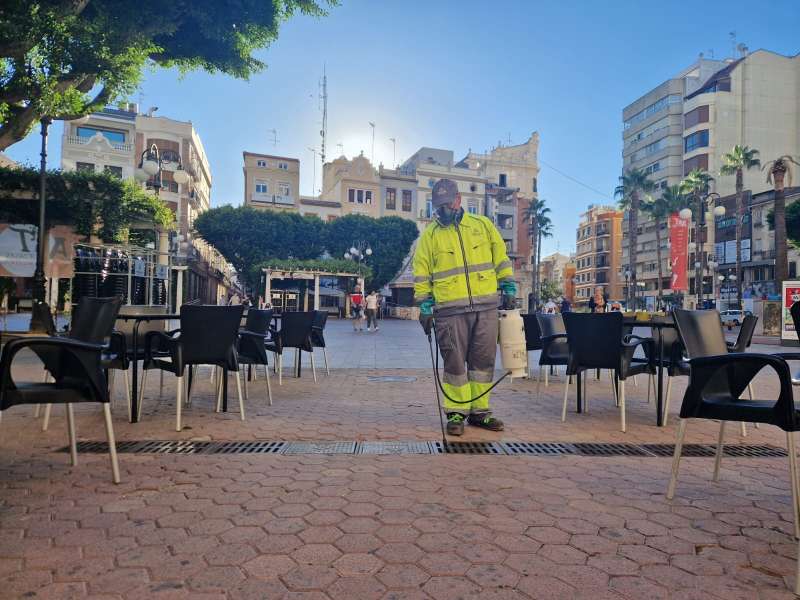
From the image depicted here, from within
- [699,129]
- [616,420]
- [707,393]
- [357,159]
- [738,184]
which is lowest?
[616,420]

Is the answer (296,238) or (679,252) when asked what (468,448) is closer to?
(679,252)

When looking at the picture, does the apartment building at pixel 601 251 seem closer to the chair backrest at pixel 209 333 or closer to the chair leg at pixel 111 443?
the chair backrest at pixel 209 333

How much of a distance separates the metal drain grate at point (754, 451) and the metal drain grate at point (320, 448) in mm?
2796

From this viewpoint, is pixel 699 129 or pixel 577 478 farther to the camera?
pixel 699 129

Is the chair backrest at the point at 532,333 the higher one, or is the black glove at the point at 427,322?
the black glove at the point at 427,322

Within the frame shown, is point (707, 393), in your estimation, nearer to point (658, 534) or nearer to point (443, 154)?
point (658, 534)

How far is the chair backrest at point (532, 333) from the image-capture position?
7.29 m

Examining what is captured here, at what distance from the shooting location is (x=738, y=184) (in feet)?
128

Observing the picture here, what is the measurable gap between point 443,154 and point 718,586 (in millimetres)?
64389

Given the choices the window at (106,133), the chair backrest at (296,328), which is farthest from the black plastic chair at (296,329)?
the window at (106,133)

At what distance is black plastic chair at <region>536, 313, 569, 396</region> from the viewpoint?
19.7 feet

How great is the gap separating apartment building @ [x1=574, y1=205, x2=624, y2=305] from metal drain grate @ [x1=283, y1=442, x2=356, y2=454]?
252ft

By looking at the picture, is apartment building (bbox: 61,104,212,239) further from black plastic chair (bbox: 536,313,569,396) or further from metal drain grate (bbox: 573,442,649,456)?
metal drain grate (bbox: 573,442,649,456)

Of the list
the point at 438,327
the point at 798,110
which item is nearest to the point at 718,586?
the point at 438,327
